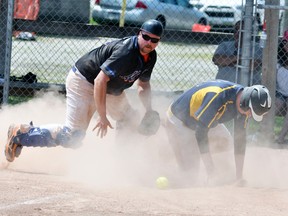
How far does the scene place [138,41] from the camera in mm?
7621

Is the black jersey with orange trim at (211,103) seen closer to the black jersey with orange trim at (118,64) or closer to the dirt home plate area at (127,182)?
the black jersey with orange trim at (118,64)

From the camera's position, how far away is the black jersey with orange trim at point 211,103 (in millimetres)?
7391

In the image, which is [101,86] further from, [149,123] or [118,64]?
[149,123]

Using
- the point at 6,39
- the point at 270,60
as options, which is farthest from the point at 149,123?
the point at 6,39

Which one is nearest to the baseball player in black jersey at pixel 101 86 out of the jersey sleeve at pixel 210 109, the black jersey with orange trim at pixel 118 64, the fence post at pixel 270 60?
the black jersey with orange trim at pixel 118 64

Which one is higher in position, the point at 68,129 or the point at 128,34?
the point at 128,34

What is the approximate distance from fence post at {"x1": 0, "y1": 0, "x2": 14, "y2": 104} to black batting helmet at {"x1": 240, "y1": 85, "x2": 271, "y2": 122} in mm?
4074

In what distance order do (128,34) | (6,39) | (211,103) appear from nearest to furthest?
(211,103)
(6,39)
(128,34)

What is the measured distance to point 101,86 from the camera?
748 centimetres

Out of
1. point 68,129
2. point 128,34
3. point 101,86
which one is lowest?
point 68,129

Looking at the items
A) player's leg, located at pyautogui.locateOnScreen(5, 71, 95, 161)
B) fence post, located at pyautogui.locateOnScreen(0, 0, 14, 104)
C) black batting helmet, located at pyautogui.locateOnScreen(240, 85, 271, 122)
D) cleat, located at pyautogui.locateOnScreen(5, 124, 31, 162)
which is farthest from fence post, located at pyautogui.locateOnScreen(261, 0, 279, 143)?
cleat, located at pyautogui.locateOnScreen(5, 124, 31, 162)

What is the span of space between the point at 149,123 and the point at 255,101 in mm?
1378

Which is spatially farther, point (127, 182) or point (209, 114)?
point (127, 182)

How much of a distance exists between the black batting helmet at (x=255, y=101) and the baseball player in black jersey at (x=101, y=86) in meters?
1.05
